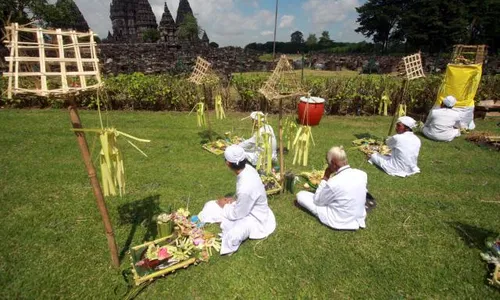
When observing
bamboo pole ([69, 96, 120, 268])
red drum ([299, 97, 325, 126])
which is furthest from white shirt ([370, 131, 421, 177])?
bamboo pole ([69, 96, 120, 268])

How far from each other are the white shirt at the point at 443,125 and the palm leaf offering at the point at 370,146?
5.24 ft

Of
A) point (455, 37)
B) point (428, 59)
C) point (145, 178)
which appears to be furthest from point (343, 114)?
point (455, 37)

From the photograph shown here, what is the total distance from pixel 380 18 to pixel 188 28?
32799mm

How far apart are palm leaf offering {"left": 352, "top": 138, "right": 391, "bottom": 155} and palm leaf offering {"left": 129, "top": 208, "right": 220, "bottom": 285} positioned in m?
4.90

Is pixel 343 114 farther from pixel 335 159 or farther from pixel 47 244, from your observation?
pixel 47 244

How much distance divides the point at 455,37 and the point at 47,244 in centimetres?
4410

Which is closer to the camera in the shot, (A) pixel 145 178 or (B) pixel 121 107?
(A) pixel 145 178

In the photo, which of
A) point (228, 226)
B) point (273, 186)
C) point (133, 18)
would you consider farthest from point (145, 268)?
point (133, 18)

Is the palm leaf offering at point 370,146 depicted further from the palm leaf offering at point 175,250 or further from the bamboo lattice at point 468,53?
the palm leaf offering at point 175,250

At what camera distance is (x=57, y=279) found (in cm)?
311

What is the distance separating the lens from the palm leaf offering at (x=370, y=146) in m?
6.74

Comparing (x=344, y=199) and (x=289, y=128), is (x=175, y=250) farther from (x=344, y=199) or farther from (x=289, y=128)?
(x=289, y=128)

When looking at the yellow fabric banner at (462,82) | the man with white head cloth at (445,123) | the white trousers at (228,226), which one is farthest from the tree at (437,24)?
the white trousers at (228,226)

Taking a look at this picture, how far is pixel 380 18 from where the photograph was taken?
45.2 metres
